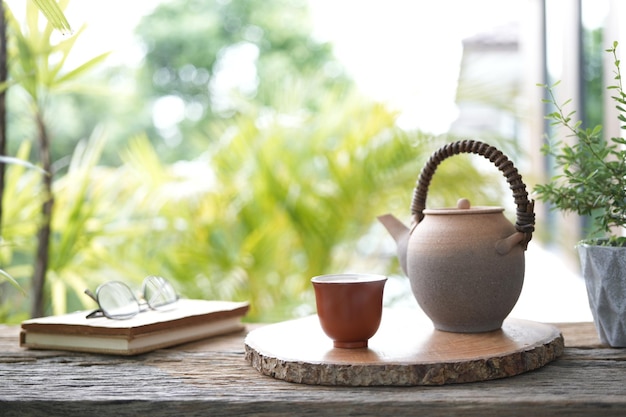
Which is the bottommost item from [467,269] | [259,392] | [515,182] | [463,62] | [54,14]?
[259,392]

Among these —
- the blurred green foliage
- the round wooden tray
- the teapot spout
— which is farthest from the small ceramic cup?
the blurred green foliage

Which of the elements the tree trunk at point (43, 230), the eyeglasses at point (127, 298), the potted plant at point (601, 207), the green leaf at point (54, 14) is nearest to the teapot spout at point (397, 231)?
the potted plant at point (601, 207)

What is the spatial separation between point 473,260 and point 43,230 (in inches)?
49.7

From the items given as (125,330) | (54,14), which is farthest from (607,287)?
(54,14)

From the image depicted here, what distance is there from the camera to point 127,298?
1.10 meters

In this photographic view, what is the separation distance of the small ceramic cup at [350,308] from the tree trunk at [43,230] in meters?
1.11

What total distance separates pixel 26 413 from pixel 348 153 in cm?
164

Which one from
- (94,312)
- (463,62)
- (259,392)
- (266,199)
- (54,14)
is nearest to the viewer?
Answer: (259,392)

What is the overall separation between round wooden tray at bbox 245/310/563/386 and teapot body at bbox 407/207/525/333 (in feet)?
0.10

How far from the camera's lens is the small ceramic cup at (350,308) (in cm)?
85

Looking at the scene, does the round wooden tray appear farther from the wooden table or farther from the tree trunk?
the tree trunk

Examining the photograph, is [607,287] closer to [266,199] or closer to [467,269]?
[467,269]

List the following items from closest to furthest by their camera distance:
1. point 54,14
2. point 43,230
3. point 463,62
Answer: point 54,14, point 43,230, point 463,62

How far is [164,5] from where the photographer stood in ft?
21.9
